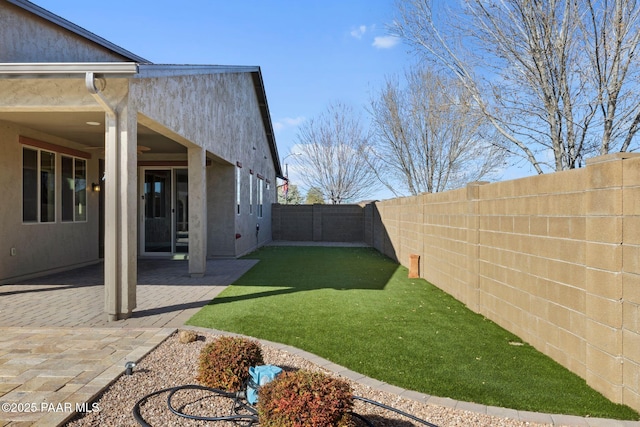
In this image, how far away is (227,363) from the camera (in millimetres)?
3672

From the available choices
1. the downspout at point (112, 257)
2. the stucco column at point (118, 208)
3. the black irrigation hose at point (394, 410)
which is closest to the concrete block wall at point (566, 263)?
the black irrigation hose at point (394, 410)

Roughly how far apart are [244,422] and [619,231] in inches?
126

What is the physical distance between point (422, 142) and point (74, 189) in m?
15.1

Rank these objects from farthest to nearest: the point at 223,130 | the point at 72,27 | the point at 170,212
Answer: the point at 170,212 → the point at 223,130 → the point at 72,27

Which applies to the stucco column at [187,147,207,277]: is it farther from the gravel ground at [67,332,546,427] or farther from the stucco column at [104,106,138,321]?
the gravel ground at [67,332,546,427]

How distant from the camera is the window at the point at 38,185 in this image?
905 centimetres

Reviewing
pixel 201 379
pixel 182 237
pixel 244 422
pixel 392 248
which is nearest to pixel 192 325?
pixel 201 379

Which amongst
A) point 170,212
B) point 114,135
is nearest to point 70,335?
point 114,135

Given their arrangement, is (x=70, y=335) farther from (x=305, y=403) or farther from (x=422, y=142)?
(x=422, y=142)

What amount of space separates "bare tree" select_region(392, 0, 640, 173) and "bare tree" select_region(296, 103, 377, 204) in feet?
68.3

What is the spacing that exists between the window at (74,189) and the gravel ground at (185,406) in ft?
25.2

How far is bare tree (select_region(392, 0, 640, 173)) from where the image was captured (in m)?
7.94

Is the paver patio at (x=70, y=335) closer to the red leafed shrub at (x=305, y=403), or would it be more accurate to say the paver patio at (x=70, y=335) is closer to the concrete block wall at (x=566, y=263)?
the red leafed shrub at (x=305, y=403)

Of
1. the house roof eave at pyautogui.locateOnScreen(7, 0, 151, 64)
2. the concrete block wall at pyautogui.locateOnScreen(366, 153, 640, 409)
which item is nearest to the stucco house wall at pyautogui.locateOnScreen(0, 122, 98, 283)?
the house roof eave at pyautogui.locateOnScreen(7, 0, 151, 64)
